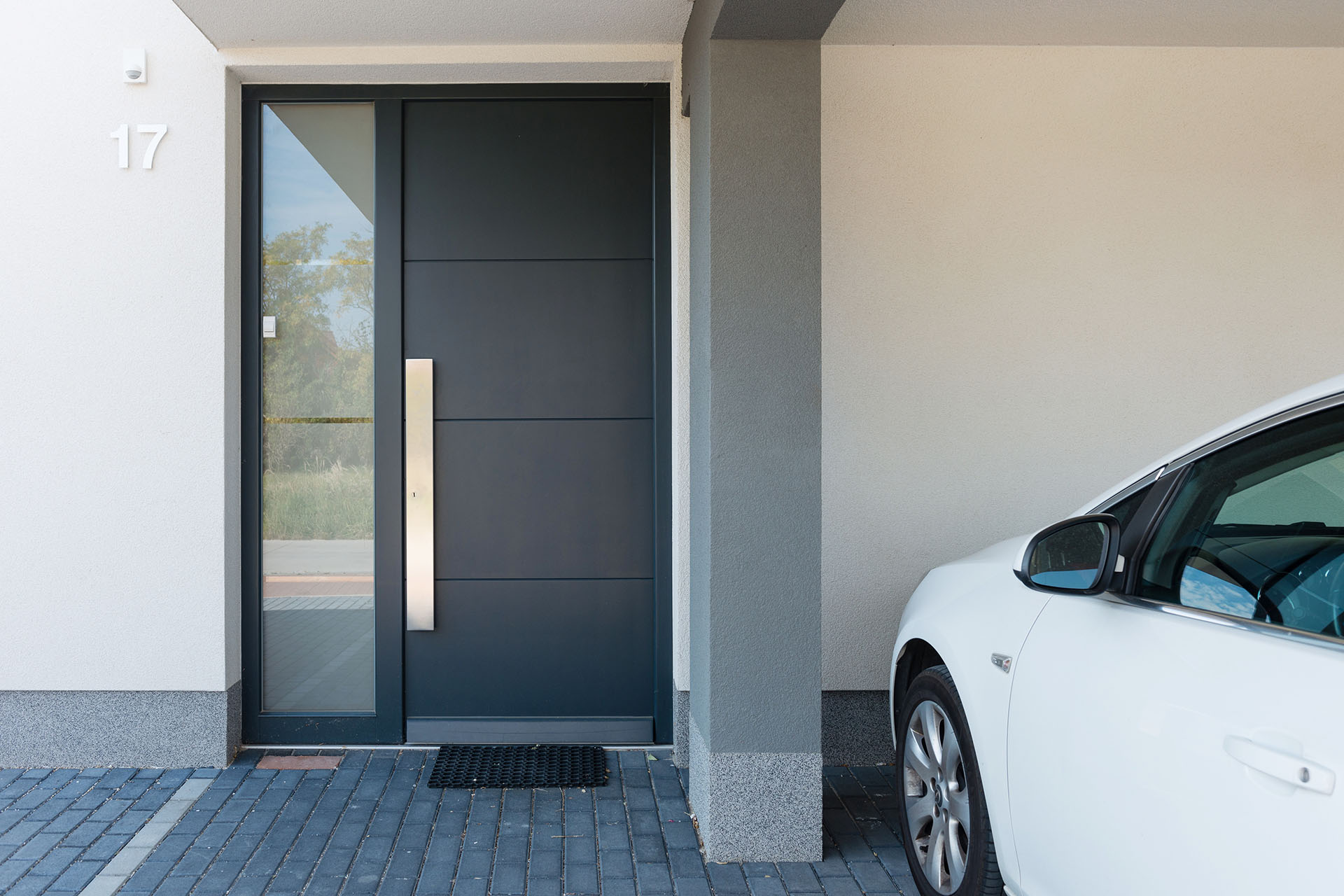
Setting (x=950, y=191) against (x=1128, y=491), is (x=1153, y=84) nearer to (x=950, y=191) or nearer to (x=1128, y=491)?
(x=950, y=191)

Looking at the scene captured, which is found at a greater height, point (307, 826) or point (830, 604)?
point (830, 604)

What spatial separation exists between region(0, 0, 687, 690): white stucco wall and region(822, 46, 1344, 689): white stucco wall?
3.32 feet

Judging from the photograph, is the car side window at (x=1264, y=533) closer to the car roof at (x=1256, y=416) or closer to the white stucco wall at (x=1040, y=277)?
the car roof at (x=1256, y=416)

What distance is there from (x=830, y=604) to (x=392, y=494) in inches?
85.1

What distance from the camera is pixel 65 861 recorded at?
315cm

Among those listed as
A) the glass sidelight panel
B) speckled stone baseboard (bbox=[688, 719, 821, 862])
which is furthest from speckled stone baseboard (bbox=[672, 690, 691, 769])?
the glass sidelight panel

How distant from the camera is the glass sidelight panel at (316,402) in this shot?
429 centimetres

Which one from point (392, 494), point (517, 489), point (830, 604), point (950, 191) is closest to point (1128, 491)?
point (830, 604)

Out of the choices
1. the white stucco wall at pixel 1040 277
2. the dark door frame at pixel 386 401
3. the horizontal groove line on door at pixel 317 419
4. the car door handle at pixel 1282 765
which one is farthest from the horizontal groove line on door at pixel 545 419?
the car door handle at pixel 1282 765

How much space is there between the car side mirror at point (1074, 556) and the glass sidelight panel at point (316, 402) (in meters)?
3.15

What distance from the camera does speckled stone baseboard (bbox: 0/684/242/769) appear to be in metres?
4.01

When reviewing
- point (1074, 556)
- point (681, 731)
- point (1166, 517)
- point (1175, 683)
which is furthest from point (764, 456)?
point (1175, 683)

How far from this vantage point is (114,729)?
13.2ft

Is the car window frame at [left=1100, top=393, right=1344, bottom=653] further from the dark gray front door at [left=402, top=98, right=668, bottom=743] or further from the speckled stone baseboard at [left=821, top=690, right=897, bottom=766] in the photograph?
the dark gray front door at [left=402, top=98, right=668, bottom=743]
